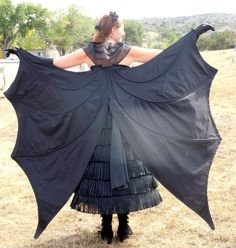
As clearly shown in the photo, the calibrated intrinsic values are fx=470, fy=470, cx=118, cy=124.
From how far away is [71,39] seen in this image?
72750mm

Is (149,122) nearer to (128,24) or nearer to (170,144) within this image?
(170,144)

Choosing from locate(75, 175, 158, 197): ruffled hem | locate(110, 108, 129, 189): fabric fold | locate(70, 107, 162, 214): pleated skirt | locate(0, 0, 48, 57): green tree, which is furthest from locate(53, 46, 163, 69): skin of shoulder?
locate(0, 0, 48, 57): green tree

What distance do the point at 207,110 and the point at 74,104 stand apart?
114cm

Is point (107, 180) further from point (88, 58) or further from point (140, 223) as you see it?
point (140, 223)

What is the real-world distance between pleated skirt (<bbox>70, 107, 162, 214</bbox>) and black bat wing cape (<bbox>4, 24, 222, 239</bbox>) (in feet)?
0.23

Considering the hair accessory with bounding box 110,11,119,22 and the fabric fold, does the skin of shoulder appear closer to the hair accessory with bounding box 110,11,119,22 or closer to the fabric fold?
the hair accessory with bounding box 110,11,119,22

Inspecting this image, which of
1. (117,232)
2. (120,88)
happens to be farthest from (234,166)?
(120,88)

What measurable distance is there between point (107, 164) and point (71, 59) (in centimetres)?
96

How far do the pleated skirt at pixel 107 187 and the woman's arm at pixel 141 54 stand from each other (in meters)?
0.52

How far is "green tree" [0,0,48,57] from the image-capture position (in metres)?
69.0

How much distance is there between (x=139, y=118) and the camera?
395 cm

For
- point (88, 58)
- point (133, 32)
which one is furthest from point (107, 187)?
point (133, 32)

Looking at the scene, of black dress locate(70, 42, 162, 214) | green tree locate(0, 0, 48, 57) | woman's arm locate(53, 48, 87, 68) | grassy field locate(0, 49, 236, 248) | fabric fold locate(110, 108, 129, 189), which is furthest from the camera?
green tree locate(0, 0, 48, 57)

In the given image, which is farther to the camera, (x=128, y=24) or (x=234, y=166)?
(x=128, y=24)
